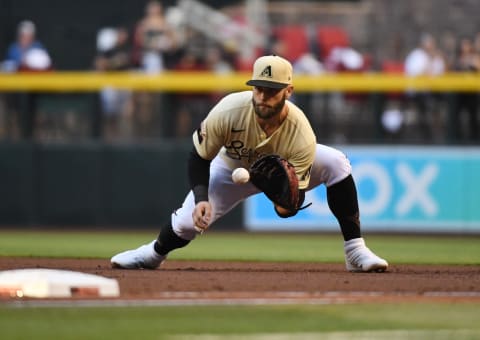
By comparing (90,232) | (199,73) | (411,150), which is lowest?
(90,232)

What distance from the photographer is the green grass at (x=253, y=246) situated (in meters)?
9.63

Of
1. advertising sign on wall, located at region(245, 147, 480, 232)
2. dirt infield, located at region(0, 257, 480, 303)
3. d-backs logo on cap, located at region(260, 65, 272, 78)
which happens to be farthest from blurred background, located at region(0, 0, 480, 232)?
d-backs logo on cap, located at region(260, 65, 272, 78)

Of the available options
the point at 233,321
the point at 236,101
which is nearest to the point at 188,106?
the point at 236,101

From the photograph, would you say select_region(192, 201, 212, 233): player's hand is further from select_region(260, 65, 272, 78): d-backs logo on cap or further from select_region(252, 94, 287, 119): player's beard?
select_region(260, 65, 272, 78): d-backs logo on cap

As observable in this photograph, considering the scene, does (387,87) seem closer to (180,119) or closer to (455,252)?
(180,119)

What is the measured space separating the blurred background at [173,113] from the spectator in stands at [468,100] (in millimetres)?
15

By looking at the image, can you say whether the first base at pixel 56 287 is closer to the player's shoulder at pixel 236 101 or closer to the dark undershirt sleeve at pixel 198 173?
the dark undershirt sleeve at pixel 198 173

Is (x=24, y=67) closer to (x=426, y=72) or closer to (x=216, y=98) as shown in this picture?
(x=216, y=98)

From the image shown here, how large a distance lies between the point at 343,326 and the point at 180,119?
9697 millimetres

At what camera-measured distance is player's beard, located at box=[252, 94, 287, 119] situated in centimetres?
632

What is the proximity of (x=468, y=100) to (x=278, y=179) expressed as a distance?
819cm

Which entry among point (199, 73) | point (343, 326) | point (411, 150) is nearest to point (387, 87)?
point (411, 150)

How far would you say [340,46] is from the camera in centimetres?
1442

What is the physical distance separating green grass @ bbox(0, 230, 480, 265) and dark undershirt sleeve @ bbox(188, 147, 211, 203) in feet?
8.74
